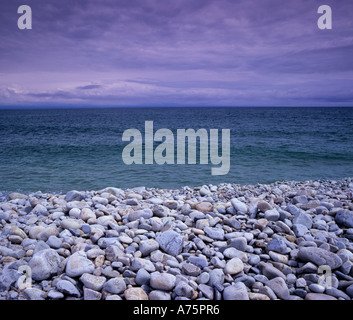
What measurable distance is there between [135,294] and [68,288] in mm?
540

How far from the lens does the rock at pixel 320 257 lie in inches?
92.1

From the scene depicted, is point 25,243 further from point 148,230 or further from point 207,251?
point 207,251

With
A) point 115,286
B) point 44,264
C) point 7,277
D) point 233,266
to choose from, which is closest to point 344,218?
point 233,266

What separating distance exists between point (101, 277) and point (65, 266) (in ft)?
1.26

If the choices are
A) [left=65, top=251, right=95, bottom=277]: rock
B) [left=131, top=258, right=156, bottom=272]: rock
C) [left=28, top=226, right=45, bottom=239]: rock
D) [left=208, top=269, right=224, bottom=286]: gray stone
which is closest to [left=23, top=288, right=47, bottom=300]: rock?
[left=65, top=251, right=95, bottom=277]: rock

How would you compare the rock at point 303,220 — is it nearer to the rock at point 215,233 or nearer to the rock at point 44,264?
the rock at point 215,233

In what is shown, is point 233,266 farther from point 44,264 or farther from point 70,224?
point 70,224

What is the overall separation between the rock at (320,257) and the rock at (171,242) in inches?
46.2

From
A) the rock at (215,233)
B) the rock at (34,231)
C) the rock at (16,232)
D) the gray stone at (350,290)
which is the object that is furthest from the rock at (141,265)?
the gray stone at (350,290)

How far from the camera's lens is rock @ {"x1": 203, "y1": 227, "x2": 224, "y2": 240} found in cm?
290

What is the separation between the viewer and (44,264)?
224 centimetres

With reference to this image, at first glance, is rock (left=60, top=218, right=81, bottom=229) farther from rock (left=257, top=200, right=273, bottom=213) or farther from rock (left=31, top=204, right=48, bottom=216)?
rock (left=257, top=200, right=273, bottom=213)

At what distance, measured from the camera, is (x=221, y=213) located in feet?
12.0

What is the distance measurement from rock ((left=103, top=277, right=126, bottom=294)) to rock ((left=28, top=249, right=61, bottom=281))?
545mm
